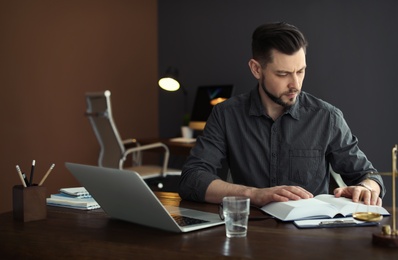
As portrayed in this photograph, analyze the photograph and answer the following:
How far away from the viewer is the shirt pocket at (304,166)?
6.95 feet

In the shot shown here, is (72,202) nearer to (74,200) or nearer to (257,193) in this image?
(74,200)

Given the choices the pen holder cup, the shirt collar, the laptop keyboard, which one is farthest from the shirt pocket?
the pen holder cup

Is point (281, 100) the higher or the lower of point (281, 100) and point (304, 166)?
the higher

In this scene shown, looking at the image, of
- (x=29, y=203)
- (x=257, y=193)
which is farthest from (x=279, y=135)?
(x=29, y=203)

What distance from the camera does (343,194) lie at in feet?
5.62

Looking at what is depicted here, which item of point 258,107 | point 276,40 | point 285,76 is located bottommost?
point 258,107

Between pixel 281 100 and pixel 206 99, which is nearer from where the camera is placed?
pixel 281 100

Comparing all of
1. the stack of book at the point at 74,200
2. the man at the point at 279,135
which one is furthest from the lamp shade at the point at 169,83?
the stack of book at the point at 74,200

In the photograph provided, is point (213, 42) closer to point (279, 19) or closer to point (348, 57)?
point (279, 19)

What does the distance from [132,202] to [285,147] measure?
864 millimetres

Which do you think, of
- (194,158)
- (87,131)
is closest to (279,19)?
(87,131)

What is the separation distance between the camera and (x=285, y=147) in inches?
84.0

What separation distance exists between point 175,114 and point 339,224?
170 inches

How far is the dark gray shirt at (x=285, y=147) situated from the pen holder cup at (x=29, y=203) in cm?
59
